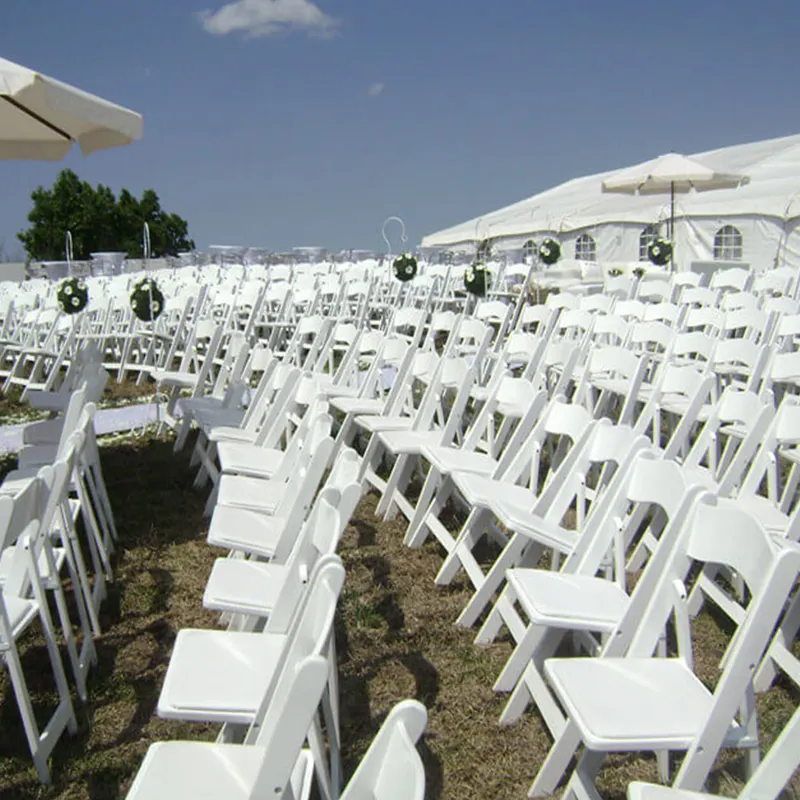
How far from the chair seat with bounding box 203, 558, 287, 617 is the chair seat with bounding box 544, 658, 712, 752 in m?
0.92

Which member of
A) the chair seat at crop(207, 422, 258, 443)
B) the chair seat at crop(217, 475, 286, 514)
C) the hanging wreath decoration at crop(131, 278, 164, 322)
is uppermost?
the hanging wreath decoration at crop(131, 278, 164, 322)

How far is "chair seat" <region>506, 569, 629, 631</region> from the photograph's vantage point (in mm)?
2670

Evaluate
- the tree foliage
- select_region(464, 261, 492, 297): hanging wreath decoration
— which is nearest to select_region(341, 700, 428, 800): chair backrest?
select_region(464, 261, 492, 297): hanging wreath decoration

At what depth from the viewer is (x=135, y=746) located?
9.75 ft

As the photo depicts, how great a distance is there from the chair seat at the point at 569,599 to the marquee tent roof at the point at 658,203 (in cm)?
1612

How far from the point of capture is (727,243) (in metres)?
20.5

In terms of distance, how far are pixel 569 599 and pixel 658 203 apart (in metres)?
21.1

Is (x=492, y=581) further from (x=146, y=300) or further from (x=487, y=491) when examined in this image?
(x=146, y=300)

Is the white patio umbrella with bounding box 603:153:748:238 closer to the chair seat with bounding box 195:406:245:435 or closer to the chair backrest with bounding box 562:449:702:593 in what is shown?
the chair seat with bounding box 195:406:245:435

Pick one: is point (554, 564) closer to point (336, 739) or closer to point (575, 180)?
point (336, 739)

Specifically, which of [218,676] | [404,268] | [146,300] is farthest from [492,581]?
[404,268]

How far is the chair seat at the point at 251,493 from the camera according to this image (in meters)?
3.88

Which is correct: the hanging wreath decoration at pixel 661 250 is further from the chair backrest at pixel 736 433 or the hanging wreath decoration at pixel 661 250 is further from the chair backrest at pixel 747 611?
the chair backrest at pixel 747 611

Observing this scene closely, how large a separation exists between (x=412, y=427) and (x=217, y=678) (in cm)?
302
